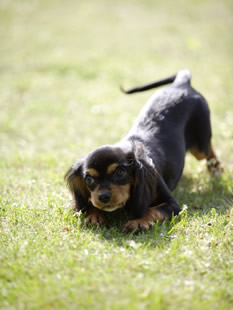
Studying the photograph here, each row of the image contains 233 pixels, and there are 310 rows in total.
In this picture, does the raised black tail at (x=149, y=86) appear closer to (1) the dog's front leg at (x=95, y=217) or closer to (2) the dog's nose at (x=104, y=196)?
(1) the dog's front leg at (x=95, y=217)

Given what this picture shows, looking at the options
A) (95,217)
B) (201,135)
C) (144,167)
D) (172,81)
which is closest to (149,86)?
(172,81)

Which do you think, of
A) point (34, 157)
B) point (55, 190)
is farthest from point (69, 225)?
point (34, 157)

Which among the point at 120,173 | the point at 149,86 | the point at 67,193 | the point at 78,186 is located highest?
the point at 149,86

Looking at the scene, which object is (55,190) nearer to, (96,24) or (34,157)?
(34,157)

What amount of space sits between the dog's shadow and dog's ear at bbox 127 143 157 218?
7.4 inches

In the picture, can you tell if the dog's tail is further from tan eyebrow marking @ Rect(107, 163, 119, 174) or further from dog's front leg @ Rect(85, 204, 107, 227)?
dog's front leg @ Rect(85, 204, 107, 227)

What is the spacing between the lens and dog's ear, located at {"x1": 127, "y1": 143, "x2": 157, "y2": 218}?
10.00 ft

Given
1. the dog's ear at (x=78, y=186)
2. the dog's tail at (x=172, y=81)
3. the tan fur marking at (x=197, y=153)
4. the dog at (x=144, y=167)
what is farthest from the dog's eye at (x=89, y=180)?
the dog's tail at (x=172, y=81)

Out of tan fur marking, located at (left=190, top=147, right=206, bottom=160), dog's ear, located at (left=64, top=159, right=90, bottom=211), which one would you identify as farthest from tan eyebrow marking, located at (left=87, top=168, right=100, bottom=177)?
tan fur marking, located at (left=190, top=147, right=206, bottom=160)

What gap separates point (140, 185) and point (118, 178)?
21cm

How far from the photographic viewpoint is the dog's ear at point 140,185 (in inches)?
120

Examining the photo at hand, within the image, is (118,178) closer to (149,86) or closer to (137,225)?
(137,225)

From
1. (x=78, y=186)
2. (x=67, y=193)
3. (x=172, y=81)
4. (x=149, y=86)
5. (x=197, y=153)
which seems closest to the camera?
(x=78, y=186)

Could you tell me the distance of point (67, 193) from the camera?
3844 mm
